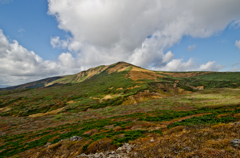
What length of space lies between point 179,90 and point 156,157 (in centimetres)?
10845

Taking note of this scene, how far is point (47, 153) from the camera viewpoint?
48.1 feet

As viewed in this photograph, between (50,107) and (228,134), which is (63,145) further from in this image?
(50,107)

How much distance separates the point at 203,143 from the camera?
990 centimetres

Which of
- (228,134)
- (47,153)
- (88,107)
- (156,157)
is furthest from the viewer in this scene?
(88,107)

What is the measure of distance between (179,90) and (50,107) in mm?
115889

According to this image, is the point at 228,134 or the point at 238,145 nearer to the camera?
the point at 238,145

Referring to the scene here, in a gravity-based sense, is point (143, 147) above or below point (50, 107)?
above

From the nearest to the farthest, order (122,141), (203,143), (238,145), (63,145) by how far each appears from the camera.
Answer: (238,145) < (203,143) < (122,141) < (63,145)

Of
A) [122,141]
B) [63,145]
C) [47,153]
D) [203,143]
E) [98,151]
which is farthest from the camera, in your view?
[63,145]

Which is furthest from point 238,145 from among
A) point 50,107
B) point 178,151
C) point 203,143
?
point 50,107

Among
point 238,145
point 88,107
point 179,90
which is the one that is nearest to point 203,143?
point 238,145

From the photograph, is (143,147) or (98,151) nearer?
(143,147)

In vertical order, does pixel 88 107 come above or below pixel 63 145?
below

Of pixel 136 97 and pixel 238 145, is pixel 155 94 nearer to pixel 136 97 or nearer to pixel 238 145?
pixel 136 97
